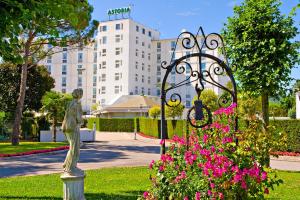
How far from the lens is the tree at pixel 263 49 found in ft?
42.9

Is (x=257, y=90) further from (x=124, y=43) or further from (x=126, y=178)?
(x=124, y=43)

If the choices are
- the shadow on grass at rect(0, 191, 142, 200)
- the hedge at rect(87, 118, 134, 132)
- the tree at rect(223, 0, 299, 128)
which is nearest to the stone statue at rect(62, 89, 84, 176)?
the shadow on grass at rect(0, 191, 142, 200)

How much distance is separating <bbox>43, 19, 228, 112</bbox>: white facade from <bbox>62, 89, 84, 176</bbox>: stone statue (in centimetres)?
5802

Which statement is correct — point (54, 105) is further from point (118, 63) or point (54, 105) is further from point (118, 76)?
point (118, 63)

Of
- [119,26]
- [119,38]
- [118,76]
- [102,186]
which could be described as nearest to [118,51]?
[119,38]

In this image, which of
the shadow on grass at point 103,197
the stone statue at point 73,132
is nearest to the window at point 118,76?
the shadow on grass at point 103,197

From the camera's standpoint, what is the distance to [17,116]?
26703 mm

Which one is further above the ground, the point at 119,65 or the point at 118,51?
the point at 118,51

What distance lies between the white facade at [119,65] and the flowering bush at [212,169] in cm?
5912

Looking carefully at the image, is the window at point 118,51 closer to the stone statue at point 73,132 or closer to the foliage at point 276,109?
the foliage at point 276,109

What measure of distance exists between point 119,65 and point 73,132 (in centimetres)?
6199

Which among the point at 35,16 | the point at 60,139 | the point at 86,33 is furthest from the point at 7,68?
the point at 35,16

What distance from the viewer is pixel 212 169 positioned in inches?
200

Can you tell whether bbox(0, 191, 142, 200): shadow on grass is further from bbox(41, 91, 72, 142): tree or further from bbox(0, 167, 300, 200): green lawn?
bbox(41, 91, 72, 142): tree
